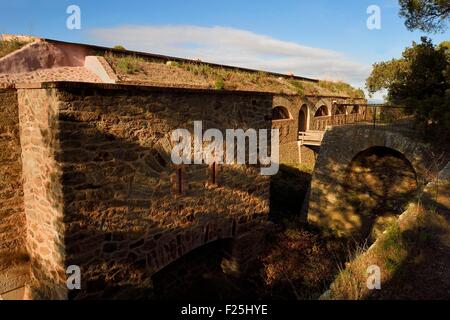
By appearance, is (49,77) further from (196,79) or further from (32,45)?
(196,79)

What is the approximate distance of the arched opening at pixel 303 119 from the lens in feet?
72.8

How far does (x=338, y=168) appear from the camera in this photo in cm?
1155

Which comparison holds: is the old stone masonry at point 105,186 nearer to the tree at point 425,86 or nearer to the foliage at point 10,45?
the foliage at point 10,45

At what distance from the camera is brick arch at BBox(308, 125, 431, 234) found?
1075 cm

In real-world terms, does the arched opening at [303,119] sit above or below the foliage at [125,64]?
below

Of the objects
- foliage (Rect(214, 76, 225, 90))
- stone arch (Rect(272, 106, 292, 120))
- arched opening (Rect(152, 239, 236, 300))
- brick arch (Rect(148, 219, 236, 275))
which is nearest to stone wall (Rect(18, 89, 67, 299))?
brick arch (Rect(148, 219, 236, 275))

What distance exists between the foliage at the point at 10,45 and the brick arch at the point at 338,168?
9937mm

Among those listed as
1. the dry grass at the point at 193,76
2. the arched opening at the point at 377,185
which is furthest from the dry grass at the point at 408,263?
the dry grass at the point at 193,76

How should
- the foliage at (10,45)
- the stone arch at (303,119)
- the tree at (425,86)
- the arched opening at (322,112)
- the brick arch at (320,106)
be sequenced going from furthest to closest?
the arched opening at (322,112) < the brick arch at (320,106) < the stone arch at (303,119) < the tree at (425,86) < the foliage at (10,45)

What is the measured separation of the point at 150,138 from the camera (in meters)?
4.96

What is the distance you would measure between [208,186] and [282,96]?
14.6 meters

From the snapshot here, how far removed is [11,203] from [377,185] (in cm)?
1065

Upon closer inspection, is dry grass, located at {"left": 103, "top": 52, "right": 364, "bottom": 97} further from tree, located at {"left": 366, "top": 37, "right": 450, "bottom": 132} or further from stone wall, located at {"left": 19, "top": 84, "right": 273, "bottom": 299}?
tree, located at {"left": 366, "top": 37, "right": 450, "bottom": 132}
